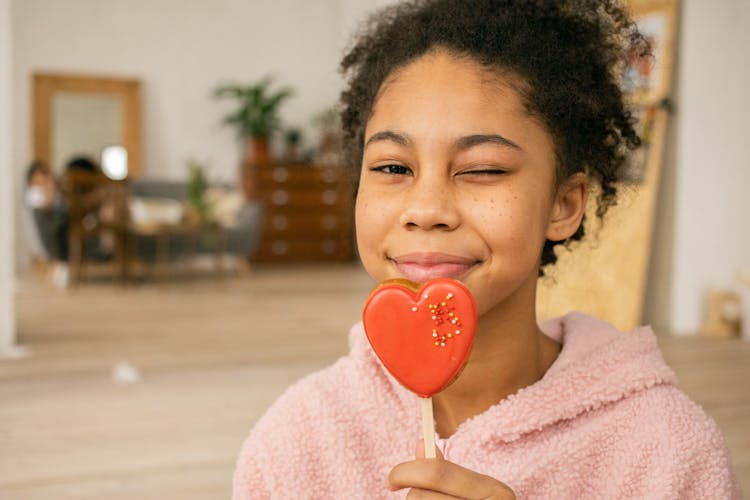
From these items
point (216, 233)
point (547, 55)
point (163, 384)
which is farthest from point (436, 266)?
point (216, 233)

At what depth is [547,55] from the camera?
922mm

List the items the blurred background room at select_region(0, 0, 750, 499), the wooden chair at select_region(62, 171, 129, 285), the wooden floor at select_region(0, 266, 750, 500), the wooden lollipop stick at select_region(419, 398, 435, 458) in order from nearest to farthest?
the wooden lollipop stick at select_region(419, 398, 435, 458) → the wooden floor at select_region(0, 266, 750, 500) → the blurred background room at select_region(0, 0, 750, 499) → the wooden chair at select_region(62, 171, 129, 285)

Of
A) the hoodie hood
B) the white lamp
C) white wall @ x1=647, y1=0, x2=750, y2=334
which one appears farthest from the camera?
the white lamp

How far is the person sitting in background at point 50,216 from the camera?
6258 millimetres

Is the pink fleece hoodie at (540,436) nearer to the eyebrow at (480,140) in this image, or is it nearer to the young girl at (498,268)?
the young girl at (498,268)

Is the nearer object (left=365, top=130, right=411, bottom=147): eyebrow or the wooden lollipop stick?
the wooden lollipop stick

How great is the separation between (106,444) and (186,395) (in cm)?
56

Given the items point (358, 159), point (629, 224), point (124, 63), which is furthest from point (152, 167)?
point (358, 159)

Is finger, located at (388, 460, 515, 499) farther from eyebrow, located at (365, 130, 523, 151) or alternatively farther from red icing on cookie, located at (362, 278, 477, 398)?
eyebrow, located at (365, 130, 523, 151)

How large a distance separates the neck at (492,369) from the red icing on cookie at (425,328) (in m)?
0.19

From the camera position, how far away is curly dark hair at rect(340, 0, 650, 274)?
901mm

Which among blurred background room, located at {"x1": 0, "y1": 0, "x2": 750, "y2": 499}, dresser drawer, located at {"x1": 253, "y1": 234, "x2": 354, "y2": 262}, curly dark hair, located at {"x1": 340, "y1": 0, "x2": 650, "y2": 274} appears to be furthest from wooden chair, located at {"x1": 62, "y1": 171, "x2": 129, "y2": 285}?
curly dark hair, located at {"x1": 340, "y1": 0, "x2": 650, "y2": 274}

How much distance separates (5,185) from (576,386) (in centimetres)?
303

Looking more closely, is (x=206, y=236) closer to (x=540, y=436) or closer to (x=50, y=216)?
(x=50, y=216)
